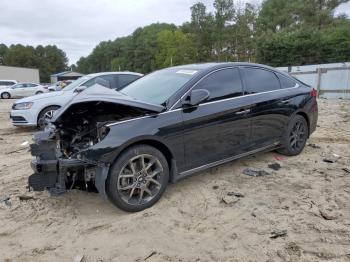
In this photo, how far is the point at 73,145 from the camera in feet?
12.8

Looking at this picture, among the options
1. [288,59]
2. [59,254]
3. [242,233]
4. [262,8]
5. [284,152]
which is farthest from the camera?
[262,8]

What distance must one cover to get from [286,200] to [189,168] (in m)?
1.24

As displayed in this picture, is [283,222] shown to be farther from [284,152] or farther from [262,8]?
Answer: [262,8]

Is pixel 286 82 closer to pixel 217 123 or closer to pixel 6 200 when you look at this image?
pixel 217 123

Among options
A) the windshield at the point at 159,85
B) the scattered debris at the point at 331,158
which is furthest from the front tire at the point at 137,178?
the scattered debris at the point at 331,158

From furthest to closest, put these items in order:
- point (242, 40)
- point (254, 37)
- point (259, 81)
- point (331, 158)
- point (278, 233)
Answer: point (242, 40)
point (254, 37)
point (331, 158)
point (259, 81)
point (278, 233)

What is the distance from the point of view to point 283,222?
11.5 feet

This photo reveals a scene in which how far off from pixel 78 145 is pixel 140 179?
0.83 m

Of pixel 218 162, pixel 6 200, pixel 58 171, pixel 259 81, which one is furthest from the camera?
pixel 259 81

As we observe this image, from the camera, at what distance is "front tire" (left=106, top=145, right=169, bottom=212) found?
3.60 metres

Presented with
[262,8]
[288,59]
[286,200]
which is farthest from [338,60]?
[262,8]

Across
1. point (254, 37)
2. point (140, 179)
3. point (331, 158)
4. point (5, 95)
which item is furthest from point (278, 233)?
point (254, 37)

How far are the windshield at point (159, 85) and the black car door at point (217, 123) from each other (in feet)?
0.88

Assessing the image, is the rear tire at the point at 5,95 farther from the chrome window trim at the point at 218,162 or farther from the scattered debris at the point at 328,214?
the scattered debris at the point at 328,214
